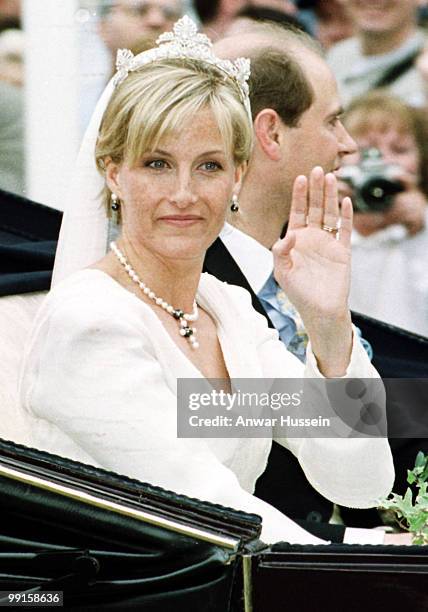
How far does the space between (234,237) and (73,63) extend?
0.97ft

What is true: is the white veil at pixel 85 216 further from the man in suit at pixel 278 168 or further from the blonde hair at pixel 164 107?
the man in suit at pixel 278 168

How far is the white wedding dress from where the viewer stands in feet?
4.30

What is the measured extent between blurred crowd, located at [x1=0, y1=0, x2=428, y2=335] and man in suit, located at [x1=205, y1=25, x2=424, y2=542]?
0.19m

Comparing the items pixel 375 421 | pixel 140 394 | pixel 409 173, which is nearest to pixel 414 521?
pixel 375 421

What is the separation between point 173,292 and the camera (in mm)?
1468

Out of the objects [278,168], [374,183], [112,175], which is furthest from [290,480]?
[374,183]

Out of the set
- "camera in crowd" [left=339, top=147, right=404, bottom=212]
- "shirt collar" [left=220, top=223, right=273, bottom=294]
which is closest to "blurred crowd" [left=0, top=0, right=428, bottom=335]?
"camera in crowd" [left=339, top=147, right=404, bottom=212]

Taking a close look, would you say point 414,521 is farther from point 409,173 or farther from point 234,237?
point 409,173

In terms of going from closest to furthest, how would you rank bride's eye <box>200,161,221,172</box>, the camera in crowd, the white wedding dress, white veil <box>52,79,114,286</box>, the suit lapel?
the white wedding dress < bride's eye <box>200,161,221,172</box> < white veil <box>52,79,114,286</box> < the suit lapel < the camera in crowd

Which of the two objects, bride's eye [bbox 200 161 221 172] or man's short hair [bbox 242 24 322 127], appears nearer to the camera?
bride's eye [bbox 200 161 221 172]

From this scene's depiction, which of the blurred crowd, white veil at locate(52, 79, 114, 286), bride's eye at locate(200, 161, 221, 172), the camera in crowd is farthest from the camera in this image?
the camera in crowd

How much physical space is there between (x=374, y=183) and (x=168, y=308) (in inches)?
36.5

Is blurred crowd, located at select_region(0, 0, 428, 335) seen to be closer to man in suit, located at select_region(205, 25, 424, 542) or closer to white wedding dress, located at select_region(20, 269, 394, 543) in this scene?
man in suit, located at select_region(205, 25, 424, 542)

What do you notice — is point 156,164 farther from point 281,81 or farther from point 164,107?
point 281,81
